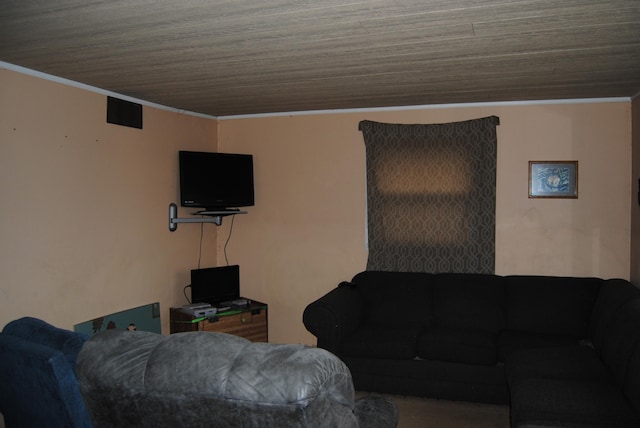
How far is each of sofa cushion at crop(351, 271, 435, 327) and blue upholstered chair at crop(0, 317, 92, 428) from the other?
119 inches

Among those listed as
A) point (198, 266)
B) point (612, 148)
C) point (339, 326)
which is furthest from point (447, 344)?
point (198, 266)

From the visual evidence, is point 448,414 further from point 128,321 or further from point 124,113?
point 124,113

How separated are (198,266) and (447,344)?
8.46 feet

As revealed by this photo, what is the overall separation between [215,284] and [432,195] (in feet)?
7.15

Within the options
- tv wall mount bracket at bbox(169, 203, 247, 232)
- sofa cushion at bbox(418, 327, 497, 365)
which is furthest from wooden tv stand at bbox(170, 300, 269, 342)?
sofa cushion at bbox(418, 327, 497, 365)

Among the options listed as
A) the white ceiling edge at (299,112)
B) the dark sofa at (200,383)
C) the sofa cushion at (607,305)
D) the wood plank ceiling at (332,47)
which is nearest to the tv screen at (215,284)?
the white ceiling edge at (299,112)

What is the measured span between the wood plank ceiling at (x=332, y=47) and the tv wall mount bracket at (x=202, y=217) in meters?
1.03

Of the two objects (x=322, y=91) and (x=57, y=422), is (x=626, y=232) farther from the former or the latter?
(x=57, y=422)

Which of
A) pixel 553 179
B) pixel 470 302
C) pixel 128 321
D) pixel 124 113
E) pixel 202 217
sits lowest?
pixel 128 321

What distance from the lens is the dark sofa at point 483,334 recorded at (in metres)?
3.37

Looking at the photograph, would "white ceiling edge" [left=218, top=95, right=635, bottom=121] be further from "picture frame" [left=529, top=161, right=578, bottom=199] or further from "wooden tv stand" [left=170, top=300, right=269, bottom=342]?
"wooden tv stand" [left=170, top=300, right=269, bottom=342]

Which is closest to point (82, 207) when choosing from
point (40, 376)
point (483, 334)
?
point (40, 376)

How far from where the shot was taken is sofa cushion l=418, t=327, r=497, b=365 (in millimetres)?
4219

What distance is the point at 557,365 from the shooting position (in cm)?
348
